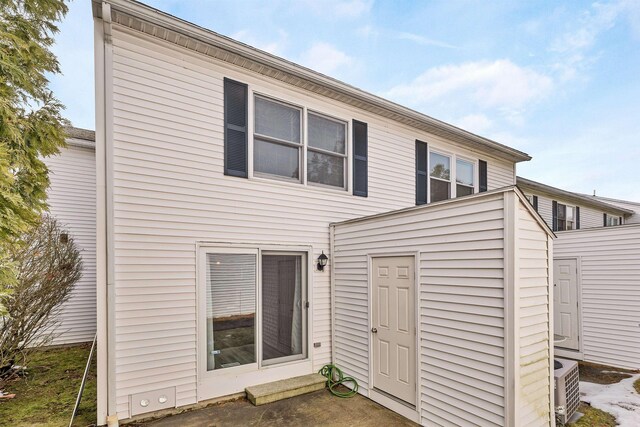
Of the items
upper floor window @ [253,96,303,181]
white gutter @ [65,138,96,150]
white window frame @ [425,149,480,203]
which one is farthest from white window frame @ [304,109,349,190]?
white gutter @ [65,138,96,150]

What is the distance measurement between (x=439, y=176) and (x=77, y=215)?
8812 mm

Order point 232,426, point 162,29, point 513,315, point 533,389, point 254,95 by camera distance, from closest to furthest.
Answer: point 513,315
point 533,389
point 232,426
point 162,29
point 254,95

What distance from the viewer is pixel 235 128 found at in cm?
473

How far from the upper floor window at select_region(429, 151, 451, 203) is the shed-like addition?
333 centimetres

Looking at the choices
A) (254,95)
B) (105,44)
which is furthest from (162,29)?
(254,95)

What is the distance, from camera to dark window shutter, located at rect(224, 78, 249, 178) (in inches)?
184

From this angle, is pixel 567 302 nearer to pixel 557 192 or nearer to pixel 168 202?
pixel 557 192

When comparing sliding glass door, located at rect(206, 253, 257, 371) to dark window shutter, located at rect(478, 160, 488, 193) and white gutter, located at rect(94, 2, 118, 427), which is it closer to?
white gutter, located at rect(94, 2, 118, 427)

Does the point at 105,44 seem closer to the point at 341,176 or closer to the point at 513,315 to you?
the point at 341,176

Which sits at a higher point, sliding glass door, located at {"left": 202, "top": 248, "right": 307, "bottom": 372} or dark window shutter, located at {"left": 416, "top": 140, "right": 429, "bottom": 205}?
dark window shutter, located at {"left": 416, "top": 140, "right": 429, "bottom": 205}

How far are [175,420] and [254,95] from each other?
15.9ft

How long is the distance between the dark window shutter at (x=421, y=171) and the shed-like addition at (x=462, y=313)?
2.80 metres

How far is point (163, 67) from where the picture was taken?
4289mm

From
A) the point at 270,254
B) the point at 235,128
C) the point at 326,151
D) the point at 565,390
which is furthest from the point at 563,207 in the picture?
the point at 235,128
